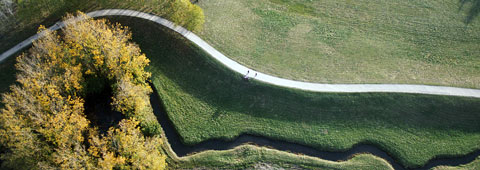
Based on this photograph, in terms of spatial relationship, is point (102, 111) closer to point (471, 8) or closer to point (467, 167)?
point (467, 167)

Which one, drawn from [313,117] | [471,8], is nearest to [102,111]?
[313,117]

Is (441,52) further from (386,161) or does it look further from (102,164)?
(102,164)

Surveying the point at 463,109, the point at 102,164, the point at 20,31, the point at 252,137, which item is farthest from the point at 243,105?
the point at 20,31

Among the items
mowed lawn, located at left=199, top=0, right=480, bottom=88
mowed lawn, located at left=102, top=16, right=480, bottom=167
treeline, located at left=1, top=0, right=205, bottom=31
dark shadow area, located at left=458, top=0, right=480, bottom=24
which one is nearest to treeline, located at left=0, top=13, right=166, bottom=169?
mowed lawn, located at left=102, top=16, right=480, bottom=167

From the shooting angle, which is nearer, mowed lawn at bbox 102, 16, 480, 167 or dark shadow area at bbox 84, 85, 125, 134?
mowed lawn at bbox 102, 16, 480, 167

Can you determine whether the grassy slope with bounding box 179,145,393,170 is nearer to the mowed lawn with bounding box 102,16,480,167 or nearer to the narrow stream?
the narrow stream

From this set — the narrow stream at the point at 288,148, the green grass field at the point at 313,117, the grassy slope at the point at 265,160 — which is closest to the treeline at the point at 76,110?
the narrow stream at the point at 288,148

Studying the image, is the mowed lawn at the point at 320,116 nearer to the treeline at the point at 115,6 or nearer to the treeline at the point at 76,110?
the treeline at the point at 76,110
